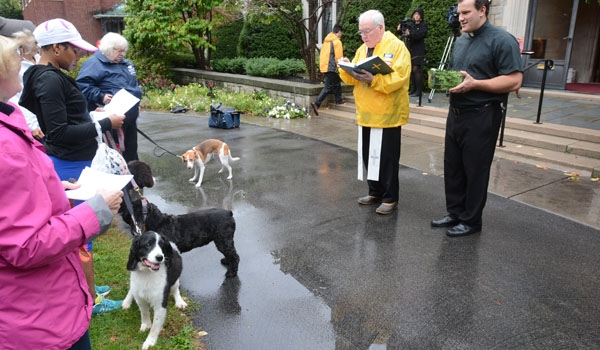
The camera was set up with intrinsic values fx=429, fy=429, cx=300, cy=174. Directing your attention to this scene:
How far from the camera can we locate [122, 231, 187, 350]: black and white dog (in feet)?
9.29

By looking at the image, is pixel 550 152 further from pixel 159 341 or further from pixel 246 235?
pixel 159 341

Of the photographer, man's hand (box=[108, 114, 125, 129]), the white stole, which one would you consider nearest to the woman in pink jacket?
man's hand (box=[108, 114, 125, 129])

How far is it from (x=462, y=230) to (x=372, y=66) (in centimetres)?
199

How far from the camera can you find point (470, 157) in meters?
4.36

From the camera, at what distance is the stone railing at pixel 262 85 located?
1151 cm

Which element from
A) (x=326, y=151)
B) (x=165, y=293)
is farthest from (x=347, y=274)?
(x=326, y=151)

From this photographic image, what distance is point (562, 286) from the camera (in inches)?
143

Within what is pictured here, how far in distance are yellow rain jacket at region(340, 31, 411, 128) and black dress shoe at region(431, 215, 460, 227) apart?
3.90ft

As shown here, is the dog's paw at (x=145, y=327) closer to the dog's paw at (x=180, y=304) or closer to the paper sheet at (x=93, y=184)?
the dog's paw at (x=180, y=304)

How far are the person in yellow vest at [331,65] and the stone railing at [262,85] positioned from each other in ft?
0.85

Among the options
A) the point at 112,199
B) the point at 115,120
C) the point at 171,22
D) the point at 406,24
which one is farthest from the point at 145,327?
the point at 171,22

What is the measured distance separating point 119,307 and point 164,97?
10.8 meters

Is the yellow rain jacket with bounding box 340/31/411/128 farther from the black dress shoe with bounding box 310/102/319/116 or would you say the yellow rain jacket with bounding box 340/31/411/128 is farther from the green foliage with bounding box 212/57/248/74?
the green foliage with bounding box 212/57/248/74

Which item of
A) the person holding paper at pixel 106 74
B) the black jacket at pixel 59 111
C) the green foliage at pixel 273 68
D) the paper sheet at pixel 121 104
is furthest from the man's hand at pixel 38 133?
the green foliage at pixel 273 68
